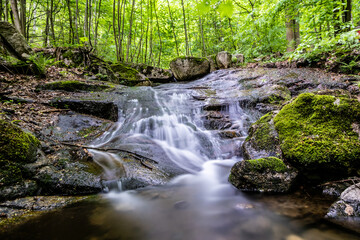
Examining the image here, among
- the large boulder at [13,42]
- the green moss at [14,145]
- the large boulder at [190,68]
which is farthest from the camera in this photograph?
the large boulder at [190,68]

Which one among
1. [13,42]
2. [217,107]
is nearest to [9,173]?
[217,107]

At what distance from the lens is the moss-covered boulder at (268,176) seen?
267cm

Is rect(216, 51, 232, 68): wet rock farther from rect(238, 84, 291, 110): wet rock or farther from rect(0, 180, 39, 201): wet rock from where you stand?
rect(0, 180, 39, 201): wet rock

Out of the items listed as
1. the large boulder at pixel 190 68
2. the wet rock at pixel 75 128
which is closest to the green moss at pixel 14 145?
the wet rock at pixel 75 128

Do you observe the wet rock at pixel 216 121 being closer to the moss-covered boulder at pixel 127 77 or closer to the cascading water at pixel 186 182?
the cascading water at pixel 186 182

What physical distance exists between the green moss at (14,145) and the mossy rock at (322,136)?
3889 millimetres

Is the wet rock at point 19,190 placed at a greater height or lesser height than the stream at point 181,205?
greater

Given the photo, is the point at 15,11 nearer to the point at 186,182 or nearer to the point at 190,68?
the point at 190,68

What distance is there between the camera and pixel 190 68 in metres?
11.8

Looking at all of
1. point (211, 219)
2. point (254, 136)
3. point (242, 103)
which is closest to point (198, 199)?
point (211, 219)

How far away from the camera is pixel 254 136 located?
3.67 meters

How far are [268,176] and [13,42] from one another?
9689mm

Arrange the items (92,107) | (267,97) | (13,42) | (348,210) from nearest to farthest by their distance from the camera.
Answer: (348,210) → (92,107) → (267,97) → (13,42)

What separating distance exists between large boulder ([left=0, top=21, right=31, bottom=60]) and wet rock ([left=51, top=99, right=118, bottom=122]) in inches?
132
